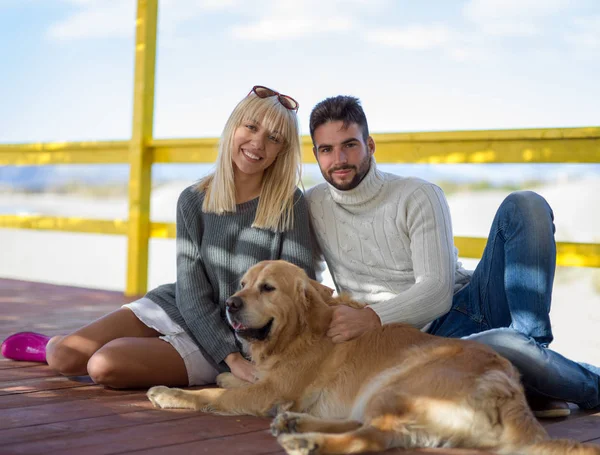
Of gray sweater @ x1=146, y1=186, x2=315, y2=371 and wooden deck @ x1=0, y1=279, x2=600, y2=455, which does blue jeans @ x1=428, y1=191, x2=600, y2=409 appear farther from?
gray sweater @ x1=146, y1=186, x2=315, y2=371

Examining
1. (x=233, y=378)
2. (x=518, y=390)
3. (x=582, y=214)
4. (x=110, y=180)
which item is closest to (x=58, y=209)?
(x=110, y=180)

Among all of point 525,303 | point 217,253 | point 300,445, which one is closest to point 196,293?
point 217,253

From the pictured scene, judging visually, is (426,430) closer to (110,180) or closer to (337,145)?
(337,145)

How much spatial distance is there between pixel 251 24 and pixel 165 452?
22.3 m

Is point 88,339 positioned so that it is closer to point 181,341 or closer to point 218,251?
point 181,341

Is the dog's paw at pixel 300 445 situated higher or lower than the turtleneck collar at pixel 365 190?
lower

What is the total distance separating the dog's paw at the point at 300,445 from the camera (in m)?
2.04

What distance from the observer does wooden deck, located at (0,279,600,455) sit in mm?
2104

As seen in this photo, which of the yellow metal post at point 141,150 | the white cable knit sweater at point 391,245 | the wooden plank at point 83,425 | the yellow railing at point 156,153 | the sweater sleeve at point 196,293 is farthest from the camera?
the yellow metal post at point 141,150

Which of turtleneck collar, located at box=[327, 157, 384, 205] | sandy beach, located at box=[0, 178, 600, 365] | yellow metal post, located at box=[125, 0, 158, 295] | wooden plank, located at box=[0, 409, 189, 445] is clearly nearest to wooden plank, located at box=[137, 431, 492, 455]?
wooden plank, located at box=[0, 409, 189, 445]

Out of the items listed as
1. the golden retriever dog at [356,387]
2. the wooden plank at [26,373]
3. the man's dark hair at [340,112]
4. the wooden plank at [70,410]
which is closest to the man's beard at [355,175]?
the man's dark hair at [340,112]

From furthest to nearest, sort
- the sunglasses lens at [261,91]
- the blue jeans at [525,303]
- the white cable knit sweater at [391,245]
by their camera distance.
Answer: the sunglasses lens at [261,91], the white cable knit sweater at [391,245], the blue jeans at [525,303]

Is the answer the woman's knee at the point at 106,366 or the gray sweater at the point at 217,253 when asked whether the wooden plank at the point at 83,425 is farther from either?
the gray sweater at the point at 217,253

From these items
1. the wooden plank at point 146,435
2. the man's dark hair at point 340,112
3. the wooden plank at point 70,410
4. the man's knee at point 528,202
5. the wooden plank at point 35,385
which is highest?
the man's dark hair at point 340,112
